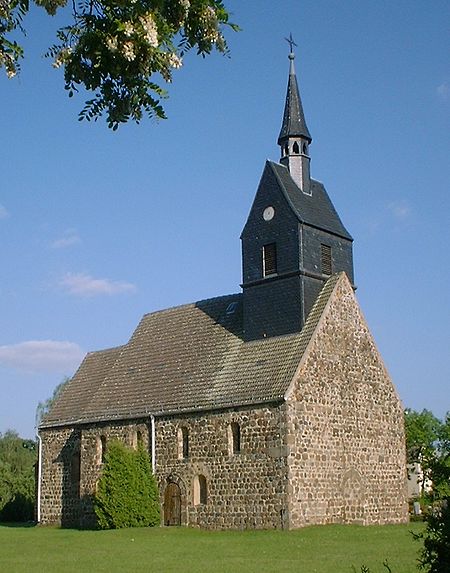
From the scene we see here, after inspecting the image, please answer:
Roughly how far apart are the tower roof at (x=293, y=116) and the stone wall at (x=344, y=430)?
266 inches

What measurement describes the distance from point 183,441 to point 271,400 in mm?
4838

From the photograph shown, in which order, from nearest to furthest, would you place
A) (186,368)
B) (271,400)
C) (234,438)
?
1. (271,400)
2. (234,438)
3. (186,368)

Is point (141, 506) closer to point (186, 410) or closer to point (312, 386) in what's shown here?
point (186, 410)

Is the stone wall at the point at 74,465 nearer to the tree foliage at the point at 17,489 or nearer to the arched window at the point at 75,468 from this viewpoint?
the arched window at the point at 75,468

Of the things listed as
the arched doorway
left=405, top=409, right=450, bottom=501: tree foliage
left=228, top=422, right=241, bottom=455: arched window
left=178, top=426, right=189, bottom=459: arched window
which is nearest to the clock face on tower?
left=228, top=422, right=241, bottom=455: arched window

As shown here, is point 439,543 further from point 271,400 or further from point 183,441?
point 183,441

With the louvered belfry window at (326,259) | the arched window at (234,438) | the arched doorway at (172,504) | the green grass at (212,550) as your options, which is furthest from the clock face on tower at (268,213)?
the green grass at (212,550)

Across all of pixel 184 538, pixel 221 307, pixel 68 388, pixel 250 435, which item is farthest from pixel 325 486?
pixel 68 388

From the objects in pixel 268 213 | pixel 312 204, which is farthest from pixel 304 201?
pixel 268 213

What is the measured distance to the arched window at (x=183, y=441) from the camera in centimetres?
3111

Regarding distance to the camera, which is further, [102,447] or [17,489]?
[17,489]

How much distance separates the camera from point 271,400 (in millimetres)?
28281

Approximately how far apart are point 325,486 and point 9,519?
79.0 feet

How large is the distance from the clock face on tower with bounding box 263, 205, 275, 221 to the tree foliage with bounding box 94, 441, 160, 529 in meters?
10.7
